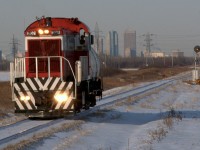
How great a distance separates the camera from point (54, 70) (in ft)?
51.3

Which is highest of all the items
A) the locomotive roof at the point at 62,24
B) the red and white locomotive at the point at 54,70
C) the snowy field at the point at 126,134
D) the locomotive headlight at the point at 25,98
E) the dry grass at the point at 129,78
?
the locomotive roof at the point at 62,24

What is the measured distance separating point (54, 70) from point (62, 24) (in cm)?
199

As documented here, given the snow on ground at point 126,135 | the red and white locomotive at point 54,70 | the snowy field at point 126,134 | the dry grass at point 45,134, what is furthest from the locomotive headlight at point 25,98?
the snow on ground at point 126,135

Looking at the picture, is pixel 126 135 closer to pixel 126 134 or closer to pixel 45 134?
pixel 126 134

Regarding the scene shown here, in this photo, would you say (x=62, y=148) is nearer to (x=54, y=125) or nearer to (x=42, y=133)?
(x=42, y=133)

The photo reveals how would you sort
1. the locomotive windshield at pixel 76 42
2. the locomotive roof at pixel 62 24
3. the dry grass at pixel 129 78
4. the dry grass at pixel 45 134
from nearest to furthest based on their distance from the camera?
the dry grass at pixel 45 134 → the locomotive roof at pixel 62 24 → the locomotive windshield at pixel 76 42 → the dry grass at pixel 129 78

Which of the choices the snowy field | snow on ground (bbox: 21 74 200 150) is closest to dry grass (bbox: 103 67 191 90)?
the snowy field

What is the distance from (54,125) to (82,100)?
230 cm

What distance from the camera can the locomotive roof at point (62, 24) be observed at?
52.2ft


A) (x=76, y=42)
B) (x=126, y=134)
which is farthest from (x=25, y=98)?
(x=126, y=134)

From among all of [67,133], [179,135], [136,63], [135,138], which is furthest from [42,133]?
[136,63]

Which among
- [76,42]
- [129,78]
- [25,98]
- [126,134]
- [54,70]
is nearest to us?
[126,134]

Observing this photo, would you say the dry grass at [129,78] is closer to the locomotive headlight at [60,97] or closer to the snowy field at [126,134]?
the snowy field at [126,134]

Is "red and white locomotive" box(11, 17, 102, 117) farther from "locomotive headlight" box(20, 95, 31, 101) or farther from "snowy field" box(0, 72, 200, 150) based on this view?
"snowy field" box(0, 72, 200, 150)
